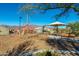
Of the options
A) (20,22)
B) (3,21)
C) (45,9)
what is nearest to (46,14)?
(45,9)

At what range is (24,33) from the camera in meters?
4.43

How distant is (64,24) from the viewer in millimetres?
4410

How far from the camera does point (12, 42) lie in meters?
4.40

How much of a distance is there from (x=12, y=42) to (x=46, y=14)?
736 mm

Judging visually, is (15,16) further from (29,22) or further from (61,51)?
(61,51)

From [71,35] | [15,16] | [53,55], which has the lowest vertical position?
[53,55]

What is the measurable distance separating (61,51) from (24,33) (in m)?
0.69

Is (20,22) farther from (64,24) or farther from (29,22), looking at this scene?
(64,24)

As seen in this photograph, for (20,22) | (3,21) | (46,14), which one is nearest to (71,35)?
(46,14)

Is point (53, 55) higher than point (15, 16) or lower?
lower

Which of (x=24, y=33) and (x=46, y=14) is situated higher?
(x=46, y=14)

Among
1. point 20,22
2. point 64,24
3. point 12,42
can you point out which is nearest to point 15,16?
point 20,22

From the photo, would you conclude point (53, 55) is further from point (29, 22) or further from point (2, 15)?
point (2, 15)

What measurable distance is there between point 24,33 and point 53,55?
608mm
